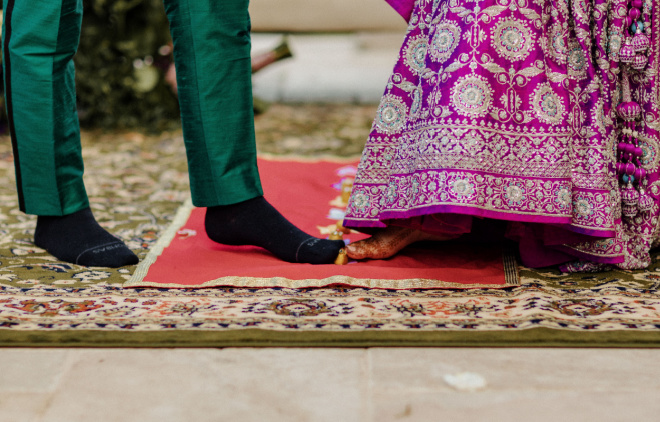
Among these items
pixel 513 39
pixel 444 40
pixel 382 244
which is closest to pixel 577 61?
pixel 513 39

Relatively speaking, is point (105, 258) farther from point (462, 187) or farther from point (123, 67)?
point (123, 67)

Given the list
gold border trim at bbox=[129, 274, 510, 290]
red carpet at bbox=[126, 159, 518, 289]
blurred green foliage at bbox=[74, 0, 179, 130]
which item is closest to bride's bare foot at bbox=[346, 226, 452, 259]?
red carpet at bbox=[126, 159, 518, 289]

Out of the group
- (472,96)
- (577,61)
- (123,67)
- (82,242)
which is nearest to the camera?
(472,96)

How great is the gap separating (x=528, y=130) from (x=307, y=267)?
50 centimetres

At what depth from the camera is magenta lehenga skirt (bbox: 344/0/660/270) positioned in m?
1.33

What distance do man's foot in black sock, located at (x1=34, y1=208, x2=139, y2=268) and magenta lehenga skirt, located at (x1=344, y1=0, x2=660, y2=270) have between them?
0.50 metres

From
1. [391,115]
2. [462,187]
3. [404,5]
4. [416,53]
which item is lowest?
[462,187]

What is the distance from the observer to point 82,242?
155 centimetres
